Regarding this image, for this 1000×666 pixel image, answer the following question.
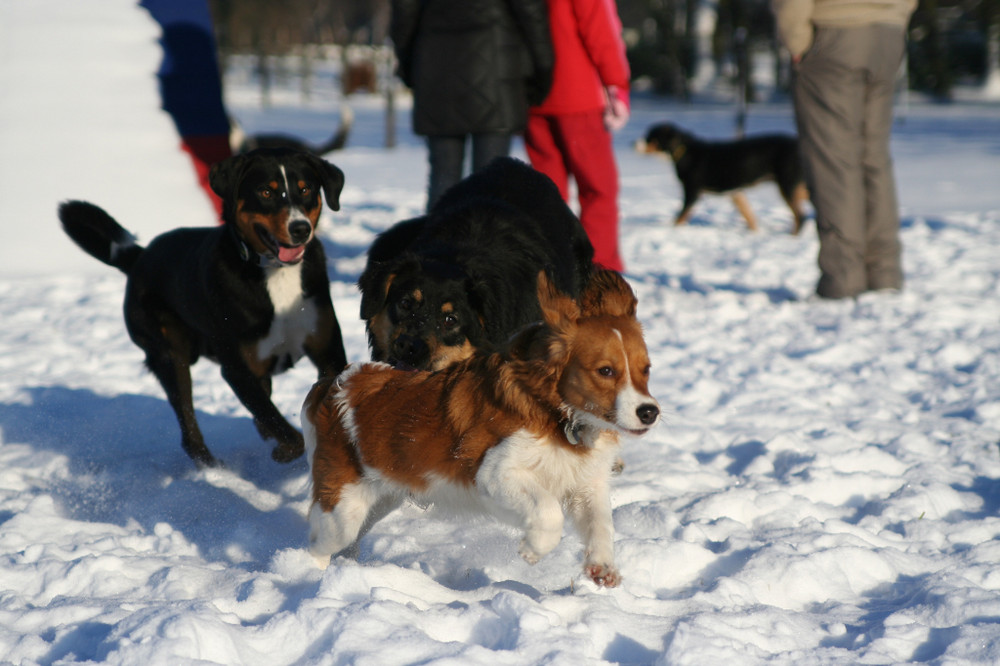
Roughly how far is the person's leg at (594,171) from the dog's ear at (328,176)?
88.6 inches

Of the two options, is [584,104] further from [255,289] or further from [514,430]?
[514,430]

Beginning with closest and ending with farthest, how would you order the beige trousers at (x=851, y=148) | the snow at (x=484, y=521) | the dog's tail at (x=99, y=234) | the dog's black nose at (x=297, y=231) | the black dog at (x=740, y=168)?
the snow at (x=484, y=521)
the dog's black nose at (x=297, y=231)
the dog's tail at (x=99, y=234)
the beige trousers at (x=851, y=148)
the black dog at (x=740, y=168)

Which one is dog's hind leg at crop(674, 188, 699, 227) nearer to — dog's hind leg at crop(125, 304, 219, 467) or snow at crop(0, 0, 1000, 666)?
snow at crop(0, 0, 1000, 666)

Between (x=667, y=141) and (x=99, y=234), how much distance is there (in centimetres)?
894

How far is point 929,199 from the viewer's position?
1193 centimetres

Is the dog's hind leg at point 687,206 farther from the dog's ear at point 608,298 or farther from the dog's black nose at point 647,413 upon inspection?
the dog's black nose at point 647,413

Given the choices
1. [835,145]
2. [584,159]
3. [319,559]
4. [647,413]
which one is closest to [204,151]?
[584,159]

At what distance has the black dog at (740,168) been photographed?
11.1 m

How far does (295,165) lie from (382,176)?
11.8 metres

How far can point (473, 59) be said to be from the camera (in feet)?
18.7

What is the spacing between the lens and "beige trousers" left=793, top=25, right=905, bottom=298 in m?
6.44

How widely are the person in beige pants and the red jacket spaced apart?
4.52 feet

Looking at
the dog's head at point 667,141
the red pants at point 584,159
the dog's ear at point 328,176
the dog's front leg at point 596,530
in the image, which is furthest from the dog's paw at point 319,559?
the dog's head at point 667,141

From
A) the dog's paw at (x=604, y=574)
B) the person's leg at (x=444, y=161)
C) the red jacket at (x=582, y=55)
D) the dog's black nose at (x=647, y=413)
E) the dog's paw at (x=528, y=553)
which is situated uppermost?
the red jacket at (x=582, y=55)
